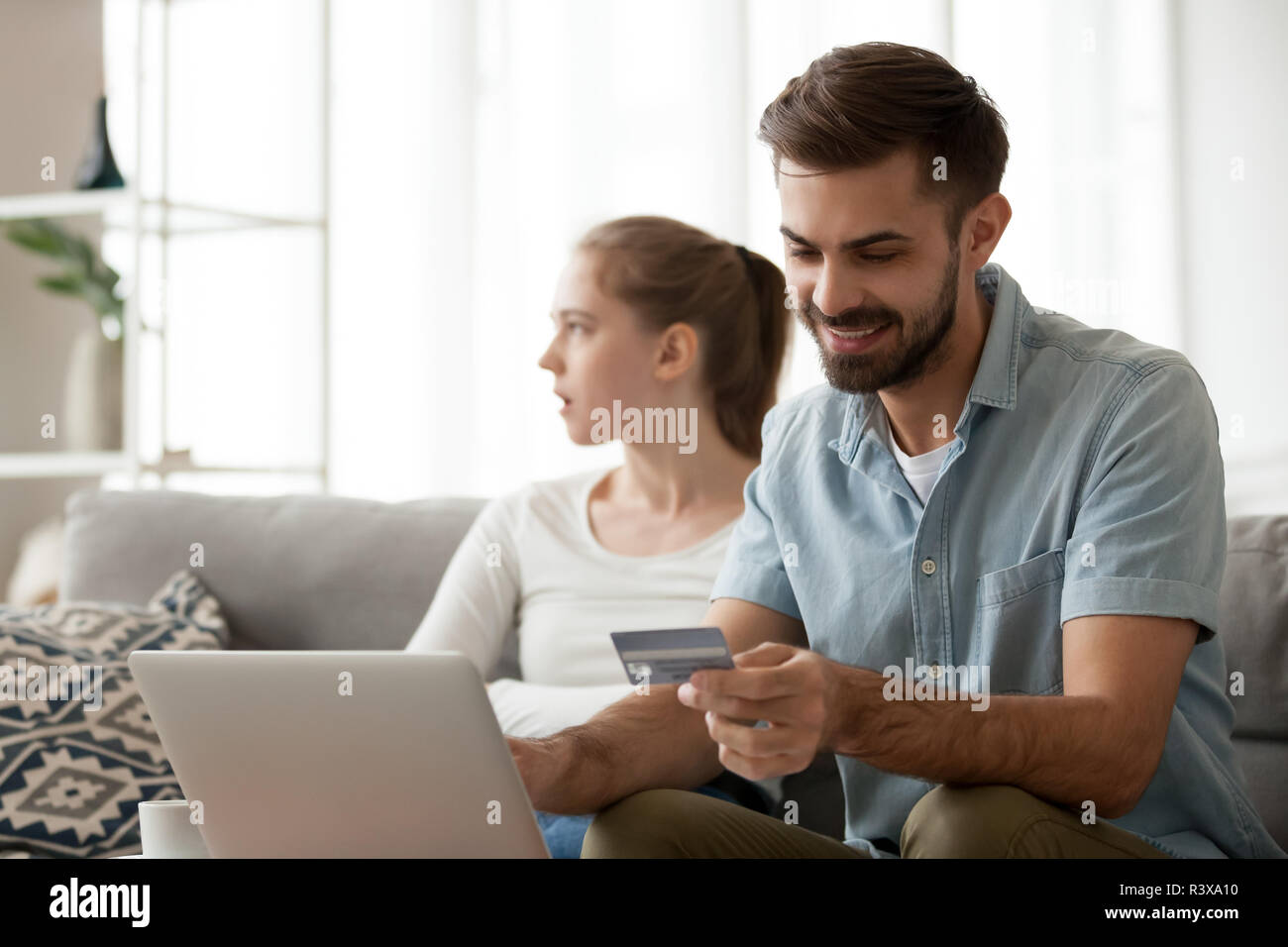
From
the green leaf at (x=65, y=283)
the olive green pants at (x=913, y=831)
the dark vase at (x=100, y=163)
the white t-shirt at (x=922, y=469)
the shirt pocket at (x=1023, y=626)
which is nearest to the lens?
the olive green pants at (x=913, y=831)

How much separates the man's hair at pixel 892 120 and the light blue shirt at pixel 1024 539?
0.40ft

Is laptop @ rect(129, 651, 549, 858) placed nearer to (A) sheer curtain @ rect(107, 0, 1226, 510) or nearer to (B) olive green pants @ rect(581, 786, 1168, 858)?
(B) olive green pants @ rect(581, 786, 1168, 858)

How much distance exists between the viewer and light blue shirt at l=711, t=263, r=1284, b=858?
120 centimetres

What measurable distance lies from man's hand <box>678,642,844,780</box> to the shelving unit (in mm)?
2157

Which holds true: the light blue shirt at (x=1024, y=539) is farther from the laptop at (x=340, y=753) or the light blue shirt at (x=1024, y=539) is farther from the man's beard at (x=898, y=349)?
the laptop at (x=340, y=753)

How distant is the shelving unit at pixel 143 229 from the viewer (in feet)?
9.57

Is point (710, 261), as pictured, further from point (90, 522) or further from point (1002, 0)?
point (1002, 0)

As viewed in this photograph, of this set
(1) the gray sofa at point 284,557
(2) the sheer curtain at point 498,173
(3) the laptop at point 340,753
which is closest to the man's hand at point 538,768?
(3) the laptop at point 340,753

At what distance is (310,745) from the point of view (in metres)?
1.04

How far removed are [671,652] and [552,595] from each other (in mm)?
941

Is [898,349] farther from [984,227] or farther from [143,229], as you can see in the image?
[143,229]
